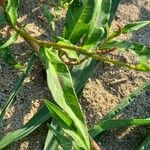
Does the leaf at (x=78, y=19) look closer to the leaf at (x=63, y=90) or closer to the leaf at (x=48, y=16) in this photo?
the leaf at (x=63, y=90)

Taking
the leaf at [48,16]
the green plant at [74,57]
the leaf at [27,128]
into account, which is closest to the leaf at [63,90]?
the green plant at [74,57]

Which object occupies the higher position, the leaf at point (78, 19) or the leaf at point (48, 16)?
the leaf at point (78, 19)

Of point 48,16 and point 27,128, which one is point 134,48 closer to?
point 27,128

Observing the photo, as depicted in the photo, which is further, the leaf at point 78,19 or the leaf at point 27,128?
the leaf at point 27,128

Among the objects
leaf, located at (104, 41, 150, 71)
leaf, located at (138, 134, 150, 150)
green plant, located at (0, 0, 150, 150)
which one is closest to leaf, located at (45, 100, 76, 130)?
green plant, located at (0, 0, 150, 150)

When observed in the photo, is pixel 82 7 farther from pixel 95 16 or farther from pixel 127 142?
pixel 127 142

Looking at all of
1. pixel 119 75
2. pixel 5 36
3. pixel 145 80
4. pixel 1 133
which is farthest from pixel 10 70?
pixel 145 80

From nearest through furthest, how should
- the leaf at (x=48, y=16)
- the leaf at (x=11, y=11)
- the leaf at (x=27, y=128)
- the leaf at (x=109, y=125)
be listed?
the leaf at (x=11, y=11)
the leaf at (x=27, y=128)
the leaf at (x=109, y=125)
the leaf at (x=48, y=16)
